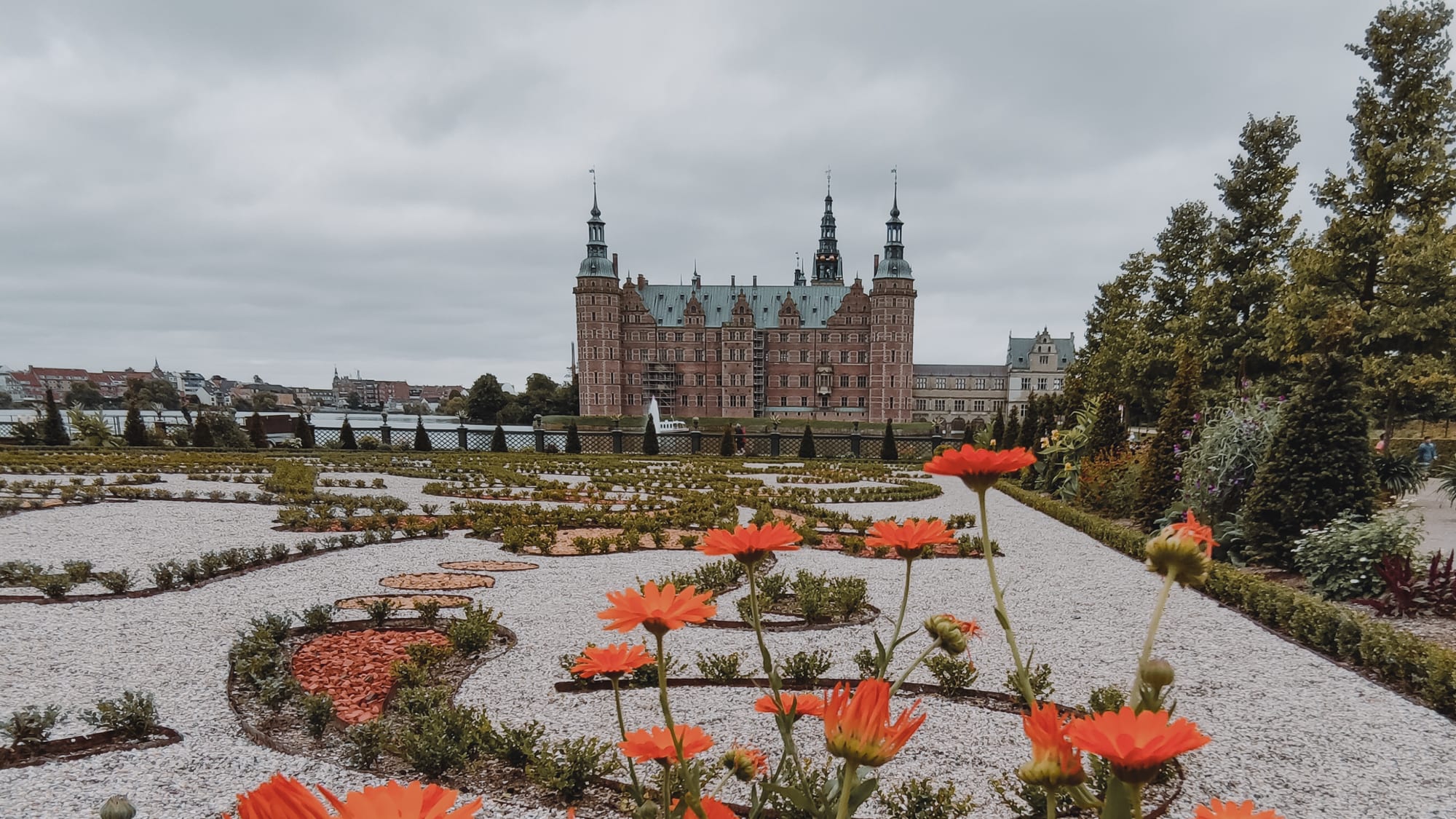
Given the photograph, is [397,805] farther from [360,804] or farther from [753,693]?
[753,693]

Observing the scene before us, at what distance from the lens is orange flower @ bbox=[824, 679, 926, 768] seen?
30.2 inches

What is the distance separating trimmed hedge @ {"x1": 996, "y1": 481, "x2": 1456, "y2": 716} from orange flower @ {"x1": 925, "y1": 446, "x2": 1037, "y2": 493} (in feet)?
7.28

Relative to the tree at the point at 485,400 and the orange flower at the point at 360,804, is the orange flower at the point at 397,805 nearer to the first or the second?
the orange flower at the point at 360,804

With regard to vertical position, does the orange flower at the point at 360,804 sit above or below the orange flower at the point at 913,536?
below

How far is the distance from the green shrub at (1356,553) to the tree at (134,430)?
27.8 metres

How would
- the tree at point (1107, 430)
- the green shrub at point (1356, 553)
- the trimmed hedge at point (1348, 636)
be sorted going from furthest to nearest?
the tree at point (1107, 430) < the green shrub at point (1356, 553) < the trimmed hedge at point (1348, 636)

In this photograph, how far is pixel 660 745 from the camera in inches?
40.9

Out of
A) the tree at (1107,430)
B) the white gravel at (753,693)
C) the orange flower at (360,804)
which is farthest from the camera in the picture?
the tree at (1107,430)

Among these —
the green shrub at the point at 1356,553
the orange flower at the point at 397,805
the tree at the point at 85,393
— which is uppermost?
the tree at the point at 85,393

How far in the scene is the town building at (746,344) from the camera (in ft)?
168

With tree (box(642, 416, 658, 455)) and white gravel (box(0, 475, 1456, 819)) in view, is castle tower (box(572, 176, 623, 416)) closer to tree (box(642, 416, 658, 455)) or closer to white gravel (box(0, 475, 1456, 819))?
tree (box(642, 416, 658, 455))

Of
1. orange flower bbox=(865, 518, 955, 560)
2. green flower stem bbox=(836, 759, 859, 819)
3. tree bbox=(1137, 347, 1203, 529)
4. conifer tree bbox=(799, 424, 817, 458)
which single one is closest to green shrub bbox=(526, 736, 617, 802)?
orange flower bbox=(865, 518, 955, 560)

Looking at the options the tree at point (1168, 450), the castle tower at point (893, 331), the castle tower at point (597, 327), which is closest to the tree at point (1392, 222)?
the tree at point (1168, 450)

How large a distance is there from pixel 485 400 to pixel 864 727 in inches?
2139
